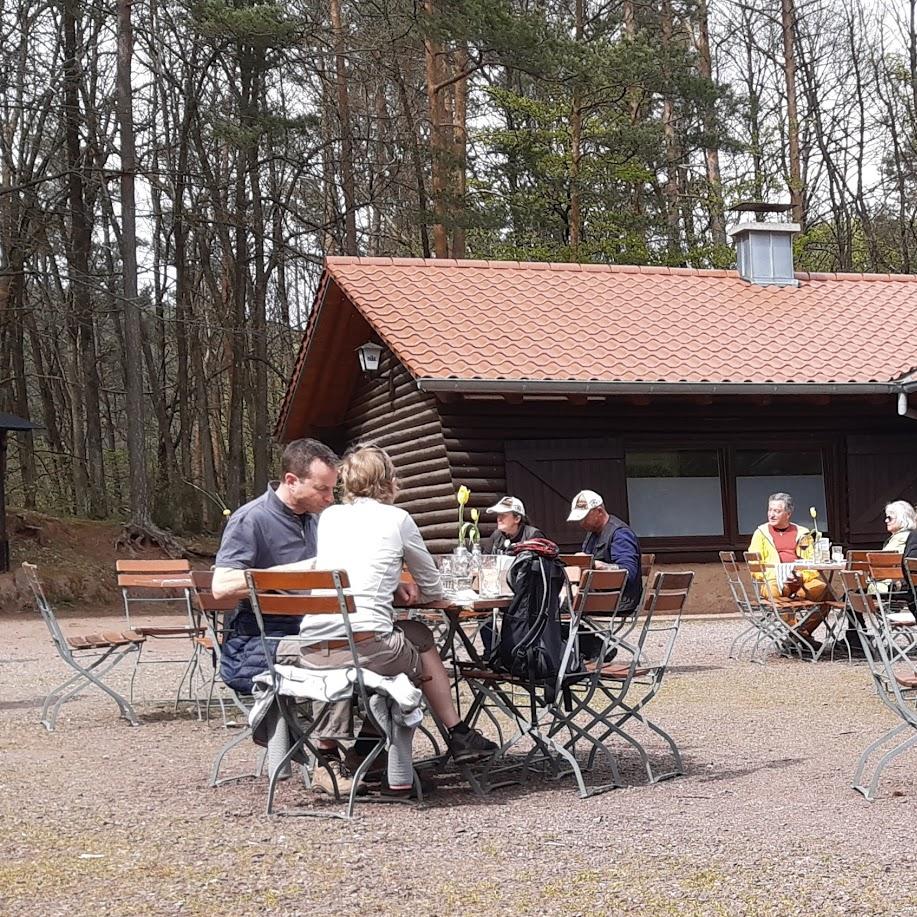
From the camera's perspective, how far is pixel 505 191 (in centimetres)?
2642

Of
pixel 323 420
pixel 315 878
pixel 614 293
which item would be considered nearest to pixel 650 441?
pixel 614 293

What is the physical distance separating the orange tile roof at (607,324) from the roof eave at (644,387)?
34 millimetres

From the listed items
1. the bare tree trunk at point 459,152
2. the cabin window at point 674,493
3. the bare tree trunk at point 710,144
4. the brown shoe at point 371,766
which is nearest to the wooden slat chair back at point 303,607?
the brown shoe at point 371,766

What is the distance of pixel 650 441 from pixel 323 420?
5.94 metres

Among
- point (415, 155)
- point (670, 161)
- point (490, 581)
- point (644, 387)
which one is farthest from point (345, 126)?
point (490, 581)

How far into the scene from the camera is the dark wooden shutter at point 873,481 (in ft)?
50.7

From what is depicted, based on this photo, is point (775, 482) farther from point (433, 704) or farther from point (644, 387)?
point (433, 704)

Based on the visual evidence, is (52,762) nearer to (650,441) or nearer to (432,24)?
(650,441)

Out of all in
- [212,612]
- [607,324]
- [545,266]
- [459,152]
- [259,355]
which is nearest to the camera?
[212,612]

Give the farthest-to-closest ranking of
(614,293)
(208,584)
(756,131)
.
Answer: (756,131), (614,293), (208,584)

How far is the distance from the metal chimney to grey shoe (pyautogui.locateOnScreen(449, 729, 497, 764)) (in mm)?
14377

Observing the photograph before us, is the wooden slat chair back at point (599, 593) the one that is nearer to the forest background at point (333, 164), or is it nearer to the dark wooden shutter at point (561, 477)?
the dark wooden shutter at point (561, 477)

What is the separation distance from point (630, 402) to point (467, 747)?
31.4ft

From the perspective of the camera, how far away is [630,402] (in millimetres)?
14625
